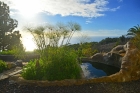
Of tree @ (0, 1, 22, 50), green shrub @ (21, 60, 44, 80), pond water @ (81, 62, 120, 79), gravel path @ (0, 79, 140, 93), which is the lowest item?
gravel path @ (0, 79, 140, 93)

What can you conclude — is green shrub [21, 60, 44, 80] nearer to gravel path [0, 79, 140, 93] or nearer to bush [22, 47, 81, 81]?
bush [22, 47, 81, 81]

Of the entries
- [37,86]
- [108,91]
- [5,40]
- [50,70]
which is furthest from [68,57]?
[5,40]

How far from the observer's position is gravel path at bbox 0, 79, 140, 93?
4.86 m

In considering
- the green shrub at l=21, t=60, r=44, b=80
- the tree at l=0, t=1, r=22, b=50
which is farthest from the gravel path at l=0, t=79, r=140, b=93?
the tree at l=0, t=1, r=22, b=50

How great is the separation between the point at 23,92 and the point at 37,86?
551 mm

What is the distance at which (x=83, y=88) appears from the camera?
5074 mm

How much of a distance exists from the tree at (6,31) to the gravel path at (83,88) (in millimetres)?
13601

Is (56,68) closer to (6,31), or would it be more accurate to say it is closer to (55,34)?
(55,34)

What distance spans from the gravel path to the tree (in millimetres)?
13601

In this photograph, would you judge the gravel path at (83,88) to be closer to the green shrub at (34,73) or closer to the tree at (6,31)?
the green shrub at (34,73)


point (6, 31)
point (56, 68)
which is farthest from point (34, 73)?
point (6, 31)

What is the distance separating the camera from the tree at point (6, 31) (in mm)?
18320

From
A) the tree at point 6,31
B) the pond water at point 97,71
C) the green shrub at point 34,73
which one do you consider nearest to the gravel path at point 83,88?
the green shrub at point 34,73

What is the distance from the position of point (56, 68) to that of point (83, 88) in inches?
44.5
